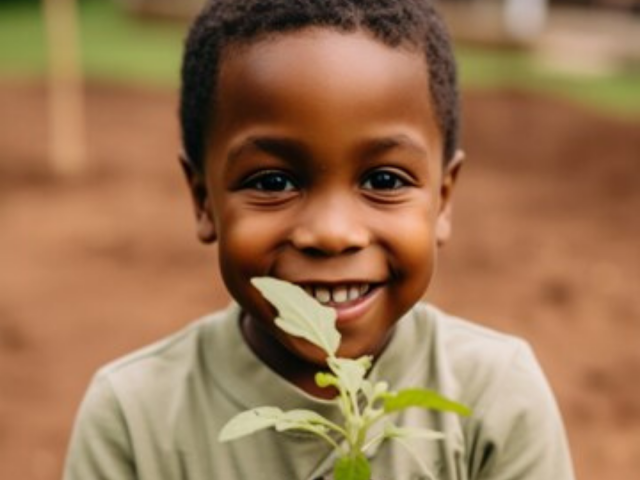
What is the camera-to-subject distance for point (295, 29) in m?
1.85

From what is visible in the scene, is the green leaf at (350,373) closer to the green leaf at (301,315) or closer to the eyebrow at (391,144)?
the green leaf at (301,315)

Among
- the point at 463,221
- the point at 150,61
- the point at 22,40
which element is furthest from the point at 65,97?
the point at 463,221

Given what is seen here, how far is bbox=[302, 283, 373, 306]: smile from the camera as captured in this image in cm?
182

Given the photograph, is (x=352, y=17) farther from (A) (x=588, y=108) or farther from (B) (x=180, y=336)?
(A) (x=588, y=108)

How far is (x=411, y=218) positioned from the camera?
184 cm

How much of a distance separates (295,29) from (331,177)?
0.26 metres

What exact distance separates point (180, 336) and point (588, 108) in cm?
861

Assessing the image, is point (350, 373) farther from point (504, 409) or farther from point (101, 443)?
point (101, 443)

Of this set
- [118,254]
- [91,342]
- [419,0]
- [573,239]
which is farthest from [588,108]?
[419,0]

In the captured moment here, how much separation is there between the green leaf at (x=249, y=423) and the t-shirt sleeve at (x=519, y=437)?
0.75 m

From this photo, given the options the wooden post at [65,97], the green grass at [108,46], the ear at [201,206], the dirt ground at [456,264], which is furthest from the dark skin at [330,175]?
the green grass at [108,46]

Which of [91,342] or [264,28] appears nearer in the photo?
[264,28]

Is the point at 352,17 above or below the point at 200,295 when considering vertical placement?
above

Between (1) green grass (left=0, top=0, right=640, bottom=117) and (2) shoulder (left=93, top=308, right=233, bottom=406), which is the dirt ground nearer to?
(1) green grass (left=0, top=0, right=640, bottom=117)
